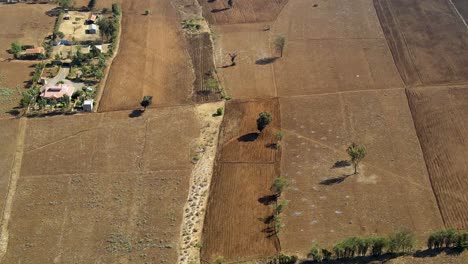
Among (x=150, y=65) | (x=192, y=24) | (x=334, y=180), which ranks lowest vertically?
(x=192, y=24)

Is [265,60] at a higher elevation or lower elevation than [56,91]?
lower

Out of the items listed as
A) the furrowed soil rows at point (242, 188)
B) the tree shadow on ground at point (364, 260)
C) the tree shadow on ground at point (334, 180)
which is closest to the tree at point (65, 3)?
the furrowed soil rows at point (242, 188)

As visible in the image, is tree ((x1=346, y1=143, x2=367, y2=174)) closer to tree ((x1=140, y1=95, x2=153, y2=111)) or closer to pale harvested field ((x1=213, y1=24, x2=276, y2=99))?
pale harvested field ((x1=213, y1=24, x2=276, y2=99))

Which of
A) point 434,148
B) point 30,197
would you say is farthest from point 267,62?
point 30,197

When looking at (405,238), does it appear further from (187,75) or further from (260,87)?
(187,75)

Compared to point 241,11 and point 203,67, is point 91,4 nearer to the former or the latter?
point 241,11

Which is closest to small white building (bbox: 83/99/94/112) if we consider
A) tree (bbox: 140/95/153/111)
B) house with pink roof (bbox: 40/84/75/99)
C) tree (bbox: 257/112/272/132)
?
house with pink roof (bbox: 40/84/75/99)

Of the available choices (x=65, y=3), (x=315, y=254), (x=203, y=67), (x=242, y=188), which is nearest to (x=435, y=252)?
(x=315, y=254)
